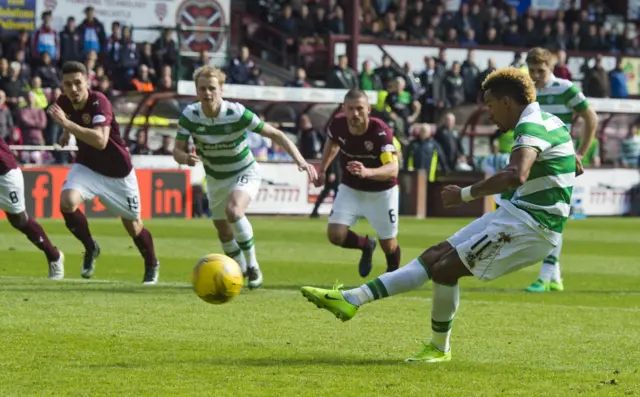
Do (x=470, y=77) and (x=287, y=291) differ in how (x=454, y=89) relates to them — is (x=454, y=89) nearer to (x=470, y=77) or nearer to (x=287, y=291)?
(x=470, y=77)

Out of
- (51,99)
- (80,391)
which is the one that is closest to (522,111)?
(80,391)

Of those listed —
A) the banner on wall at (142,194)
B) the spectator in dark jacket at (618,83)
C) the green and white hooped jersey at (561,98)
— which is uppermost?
the green and white hooped jersey at (561,98)

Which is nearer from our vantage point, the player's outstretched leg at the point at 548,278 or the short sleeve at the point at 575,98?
the short sleeve at the point at 575,98

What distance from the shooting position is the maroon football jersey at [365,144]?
12828 millimetres

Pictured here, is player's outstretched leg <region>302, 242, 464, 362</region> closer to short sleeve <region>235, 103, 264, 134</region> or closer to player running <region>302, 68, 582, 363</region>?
player running <region>302, 68, 582, 363</region>

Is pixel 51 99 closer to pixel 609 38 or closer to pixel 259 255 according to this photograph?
pixel 259 255

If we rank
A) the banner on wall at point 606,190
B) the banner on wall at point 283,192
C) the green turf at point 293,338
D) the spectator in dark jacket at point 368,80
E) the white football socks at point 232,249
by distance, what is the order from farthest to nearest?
the spectator in dark jacket at point 368,80
the banner on wall at point 606,190
the banner on wall at point 283,192
the white football socks at point 232,249
the green turf at point 293,338

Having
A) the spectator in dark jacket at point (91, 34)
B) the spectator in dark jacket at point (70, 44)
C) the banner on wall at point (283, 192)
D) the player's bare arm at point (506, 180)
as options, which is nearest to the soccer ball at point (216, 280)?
the player's bare arm at point (506, 180)

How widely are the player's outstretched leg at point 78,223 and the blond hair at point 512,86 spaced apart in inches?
226

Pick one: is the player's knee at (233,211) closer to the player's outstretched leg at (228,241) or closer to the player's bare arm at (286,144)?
the player's outstretched leg at (228,241)

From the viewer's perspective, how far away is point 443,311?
25.8 ft

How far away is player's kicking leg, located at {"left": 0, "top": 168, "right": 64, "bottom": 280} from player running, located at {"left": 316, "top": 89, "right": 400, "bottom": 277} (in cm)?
269

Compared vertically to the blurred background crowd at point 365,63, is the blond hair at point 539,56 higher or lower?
higher

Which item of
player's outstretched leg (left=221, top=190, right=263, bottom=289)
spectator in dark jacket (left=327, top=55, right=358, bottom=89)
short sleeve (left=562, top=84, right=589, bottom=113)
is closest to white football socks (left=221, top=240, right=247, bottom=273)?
player's outstretched leg (left=221, top=190, right=263, bottom=289)
